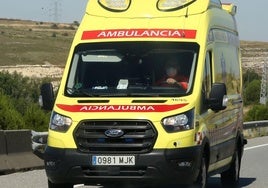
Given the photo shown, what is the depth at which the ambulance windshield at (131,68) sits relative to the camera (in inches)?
385

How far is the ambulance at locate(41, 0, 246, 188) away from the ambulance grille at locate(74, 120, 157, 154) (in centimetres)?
1

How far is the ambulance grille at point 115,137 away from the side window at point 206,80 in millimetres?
1044

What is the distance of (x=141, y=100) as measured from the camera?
30.7 ft

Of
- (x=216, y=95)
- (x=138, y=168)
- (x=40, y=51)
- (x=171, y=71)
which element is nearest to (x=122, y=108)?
(x=138, y=168)

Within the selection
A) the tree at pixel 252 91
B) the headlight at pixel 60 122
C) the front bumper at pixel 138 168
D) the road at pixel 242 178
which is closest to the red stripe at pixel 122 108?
the headlight at pixel 60 122

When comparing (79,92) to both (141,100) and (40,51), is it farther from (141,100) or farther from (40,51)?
(40,51)

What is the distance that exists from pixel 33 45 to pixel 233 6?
10715 centimetres

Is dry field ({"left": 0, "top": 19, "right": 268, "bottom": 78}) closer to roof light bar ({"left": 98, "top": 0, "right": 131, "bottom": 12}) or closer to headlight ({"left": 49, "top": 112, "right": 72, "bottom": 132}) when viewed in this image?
roof light bar ({"left": 98, "top": 0, "right": 131, "bottom": 12})

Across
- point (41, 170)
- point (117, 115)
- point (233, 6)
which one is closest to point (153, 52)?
point (117, 115)

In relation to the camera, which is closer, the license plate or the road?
the license plate

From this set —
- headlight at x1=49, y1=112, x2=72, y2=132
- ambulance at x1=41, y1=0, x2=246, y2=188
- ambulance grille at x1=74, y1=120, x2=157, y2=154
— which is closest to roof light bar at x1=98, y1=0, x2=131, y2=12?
ambulance at x1=41, y1=0, x2=246, y2=188

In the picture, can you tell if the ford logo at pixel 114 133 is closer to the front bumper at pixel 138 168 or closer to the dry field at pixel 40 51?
the front bumper at pixel 138 168

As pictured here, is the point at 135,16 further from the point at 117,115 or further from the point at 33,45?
the point at 33,45

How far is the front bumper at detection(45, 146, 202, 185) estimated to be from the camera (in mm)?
8930
